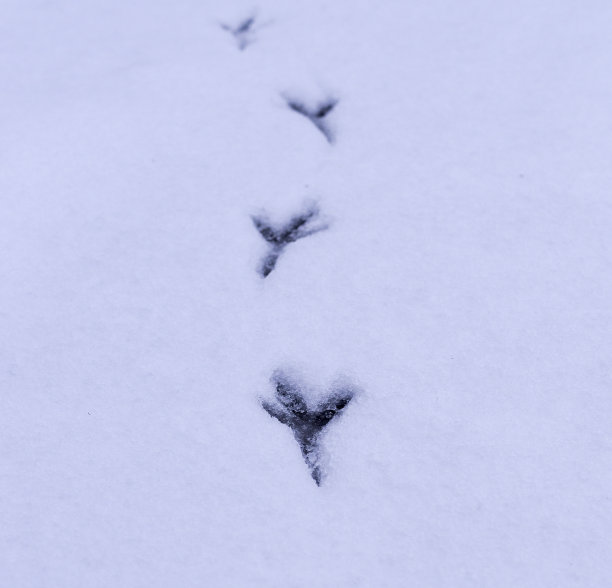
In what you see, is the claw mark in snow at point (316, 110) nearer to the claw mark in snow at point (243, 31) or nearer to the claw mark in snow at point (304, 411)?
the claw mark in snow at point (243, 31)

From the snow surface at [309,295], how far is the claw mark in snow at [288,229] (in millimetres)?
25

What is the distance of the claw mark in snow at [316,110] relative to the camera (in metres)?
1.72

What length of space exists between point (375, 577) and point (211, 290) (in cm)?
65

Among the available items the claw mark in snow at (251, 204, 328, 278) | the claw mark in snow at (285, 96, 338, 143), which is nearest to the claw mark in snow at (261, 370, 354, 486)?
the claw mark in snow at (251, 204, 328, 278)

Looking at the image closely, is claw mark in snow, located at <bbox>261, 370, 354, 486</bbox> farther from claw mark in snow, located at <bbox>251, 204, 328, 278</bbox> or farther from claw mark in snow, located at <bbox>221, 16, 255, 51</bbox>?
claw mark in snow, located at <bbox>221, 16, 255, 51</bbox>

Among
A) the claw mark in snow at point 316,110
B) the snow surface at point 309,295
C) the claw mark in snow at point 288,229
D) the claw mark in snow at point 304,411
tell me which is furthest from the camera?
the claw mark in snow at point 316,110

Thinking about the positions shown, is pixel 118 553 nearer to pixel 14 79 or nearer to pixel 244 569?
pixel 244 569

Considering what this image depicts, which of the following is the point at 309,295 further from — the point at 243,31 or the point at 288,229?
the point at 243,31

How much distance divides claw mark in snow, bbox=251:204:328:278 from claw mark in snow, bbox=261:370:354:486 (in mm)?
320

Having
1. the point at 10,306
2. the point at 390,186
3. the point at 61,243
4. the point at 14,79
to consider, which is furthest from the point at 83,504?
the point at 14,79

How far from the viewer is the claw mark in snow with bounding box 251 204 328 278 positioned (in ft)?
4.83

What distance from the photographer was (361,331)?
1.33 meters

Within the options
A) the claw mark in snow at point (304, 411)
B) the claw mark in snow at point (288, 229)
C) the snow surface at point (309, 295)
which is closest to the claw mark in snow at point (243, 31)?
the snow surface at point (309, 295)

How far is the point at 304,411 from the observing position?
1246mm
